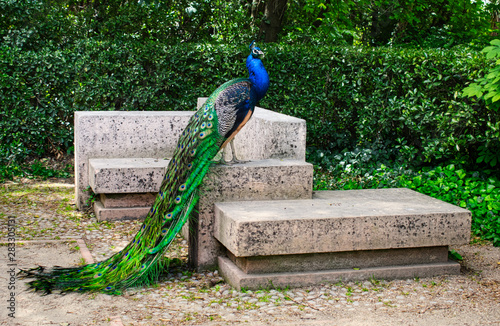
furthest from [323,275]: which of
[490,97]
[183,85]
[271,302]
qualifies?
[183,85]

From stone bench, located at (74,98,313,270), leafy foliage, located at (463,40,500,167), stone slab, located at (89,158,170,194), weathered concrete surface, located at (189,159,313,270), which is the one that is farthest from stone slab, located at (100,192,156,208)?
leafy foliage, located at (463,40,500,167)

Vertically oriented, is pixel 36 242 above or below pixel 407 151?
below

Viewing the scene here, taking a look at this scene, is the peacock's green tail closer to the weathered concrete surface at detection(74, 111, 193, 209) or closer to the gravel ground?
the gravel ground

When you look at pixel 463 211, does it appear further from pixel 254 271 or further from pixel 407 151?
pixel 407 151

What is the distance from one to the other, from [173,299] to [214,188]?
105 cm

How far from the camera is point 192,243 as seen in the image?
5195mm

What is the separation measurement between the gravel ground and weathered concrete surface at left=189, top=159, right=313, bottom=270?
0.21 meters

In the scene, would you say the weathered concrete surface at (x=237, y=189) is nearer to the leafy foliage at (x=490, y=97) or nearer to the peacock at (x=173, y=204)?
the peacock at (x=173, y=204)

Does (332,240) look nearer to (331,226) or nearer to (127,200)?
(331,226)

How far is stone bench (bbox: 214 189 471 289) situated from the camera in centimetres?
453

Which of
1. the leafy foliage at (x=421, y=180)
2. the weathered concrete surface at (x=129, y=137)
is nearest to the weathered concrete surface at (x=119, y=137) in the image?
the weathered concrete surface at (x=129, y=137)

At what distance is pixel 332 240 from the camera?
4648 mm

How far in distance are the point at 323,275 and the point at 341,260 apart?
21cm

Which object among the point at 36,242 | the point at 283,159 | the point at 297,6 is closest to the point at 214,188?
the point at 283,159
